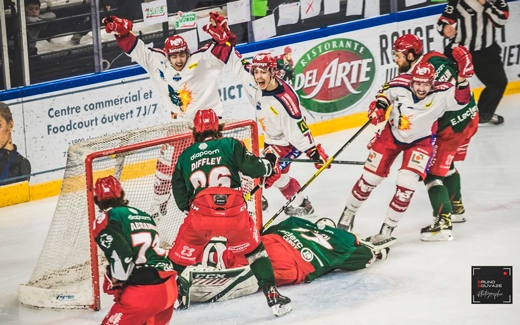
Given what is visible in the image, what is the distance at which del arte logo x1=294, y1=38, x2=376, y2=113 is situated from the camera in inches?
362

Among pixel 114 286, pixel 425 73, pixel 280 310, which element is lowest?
pixel 280 310

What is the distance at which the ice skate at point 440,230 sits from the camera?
22.3ft

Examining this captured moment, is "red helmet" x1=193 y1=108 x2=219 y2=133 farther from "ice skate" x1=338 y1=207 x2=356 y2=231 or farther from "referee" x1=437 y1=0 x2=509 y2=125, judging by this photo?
"referee" x1=437 y1=0 x2=509 y2=125

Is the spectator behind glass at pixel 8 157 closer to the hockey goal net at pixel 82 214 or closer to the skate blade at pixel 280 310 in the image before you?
the hockey goal net at pixel 82 214

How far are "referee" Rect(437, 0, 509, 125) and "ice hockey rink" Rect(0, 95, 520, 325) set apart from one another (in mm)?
596

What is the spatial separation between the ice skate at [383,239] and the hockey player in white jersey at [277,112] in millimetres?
612

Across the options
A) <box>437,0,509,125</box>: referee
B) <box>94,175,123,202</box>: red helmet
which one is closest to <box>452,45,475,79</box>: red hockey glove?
<box>437,0,509,125</box>: referee

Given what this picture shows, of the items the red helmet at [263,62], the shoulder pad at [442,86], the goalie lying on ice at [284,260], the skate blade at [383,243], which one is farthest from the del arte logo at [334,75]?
the goalie lying on ice at [284,260]

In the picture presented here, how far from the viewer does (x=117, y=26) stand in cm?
727

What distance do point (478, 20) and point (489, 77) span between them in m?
0.48

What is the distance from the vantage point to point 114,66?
865cm

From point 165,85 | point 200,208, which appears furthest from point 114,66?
point 200,208

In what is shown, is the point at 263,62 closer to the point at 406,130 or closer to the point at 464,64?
the point at 406,130

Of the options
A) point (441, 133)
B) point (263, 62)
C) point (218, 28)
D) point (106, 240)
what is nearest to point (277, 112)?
point (263, 62)
